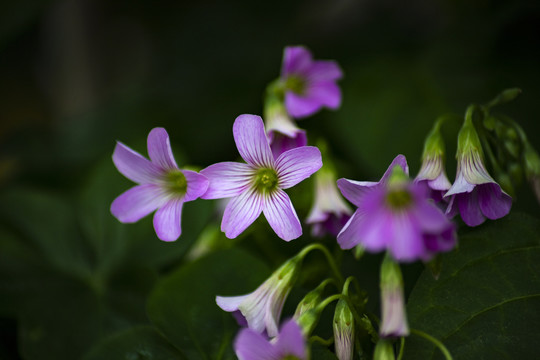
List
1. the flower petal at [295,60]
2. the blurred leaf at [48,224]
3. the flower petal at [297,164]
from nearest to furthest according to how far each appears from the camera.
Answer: the flower petal at [297,164], the flower petal at [295,60], the blurred leaf at [48,224]

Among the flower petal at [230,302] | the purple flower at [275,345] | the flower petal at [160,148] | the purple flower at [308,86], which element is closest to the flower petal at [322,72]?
the purple flower at [308,86]

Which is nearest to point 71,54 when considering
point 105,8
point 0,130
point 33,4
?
point 105,8

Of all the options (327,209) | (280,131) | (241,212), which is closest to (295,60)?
(280,131)

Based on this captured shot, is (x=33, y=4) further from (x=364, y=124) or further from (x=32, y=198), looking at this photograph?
(x=364, y=124)

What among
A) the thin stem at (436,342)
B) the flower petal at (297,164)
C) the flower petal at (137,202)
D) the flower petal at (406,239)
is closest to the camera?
the flower petal at (406,239)

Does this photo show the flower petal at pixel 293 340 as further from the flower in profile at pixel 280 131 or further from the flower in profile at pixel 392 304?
the flower in profile at pixel 280 131

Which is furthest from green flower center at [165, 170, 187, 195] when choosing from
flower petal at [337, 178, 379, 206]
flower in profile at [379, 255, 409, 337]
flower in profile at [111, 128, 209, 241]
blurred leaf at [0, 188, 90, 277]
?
blurred leaf at [0, 188, 90, 277]
